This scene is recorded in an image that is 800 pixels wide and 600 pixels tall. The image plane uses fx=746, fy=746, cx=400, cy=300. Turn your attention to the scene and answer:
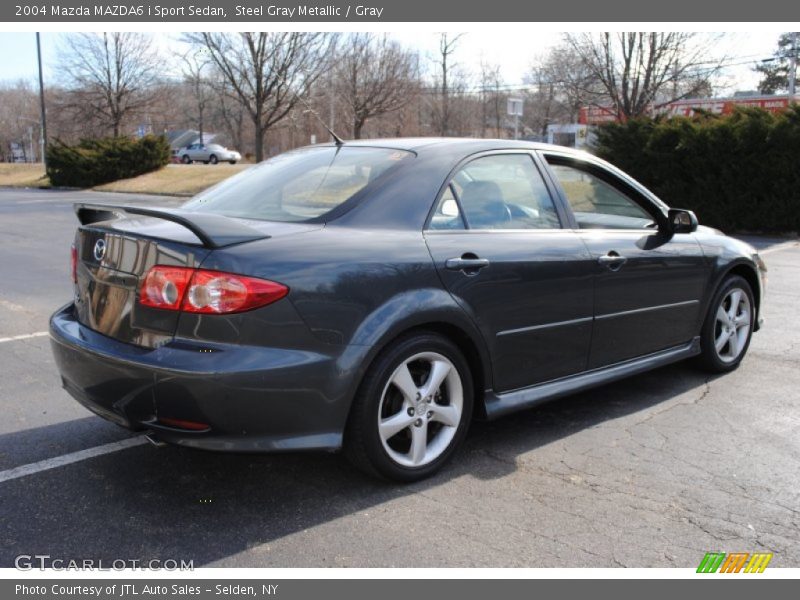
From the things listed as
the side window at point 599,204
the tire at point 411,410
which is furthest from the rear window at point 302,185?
the side window at point 599,204

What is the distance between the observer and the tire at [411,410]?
3.28m

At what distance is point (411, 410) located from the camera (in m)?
3.46

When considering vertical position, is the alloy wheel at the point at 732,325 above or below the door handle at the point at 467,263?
below

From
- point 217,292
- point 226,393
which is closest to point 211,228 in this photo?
point 217,292

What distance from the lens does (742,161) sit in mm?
14836

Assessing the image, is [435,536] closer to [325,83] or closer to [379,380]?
[379,380]

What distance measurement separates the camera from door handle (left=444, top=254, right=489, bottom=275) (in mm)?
3555

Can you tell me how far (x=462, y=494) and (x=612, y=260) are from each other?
5.62ft

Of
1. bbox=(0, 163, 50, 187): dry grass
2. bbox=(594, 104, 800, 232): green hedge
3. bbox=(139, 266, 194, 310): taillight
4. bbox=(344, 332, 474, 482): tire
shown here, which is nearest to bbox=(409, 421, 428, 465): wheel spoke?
bbox=(344, 332, 474, 482): tire

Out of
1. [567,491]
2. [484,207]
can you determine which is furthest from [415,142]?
[567,491]

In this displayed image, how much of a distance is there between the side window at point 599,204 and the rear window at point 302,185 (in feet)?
4.06

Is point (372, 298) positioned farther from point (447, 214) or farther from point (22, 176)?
point (22, 176)

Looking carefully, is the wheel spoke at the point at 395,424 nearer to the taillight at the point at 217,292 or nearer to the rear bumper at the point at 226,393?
the rear bumper at the point at 226,393

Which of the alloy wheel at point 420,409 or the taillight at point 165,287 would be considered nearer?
the taillight at point 165,287
